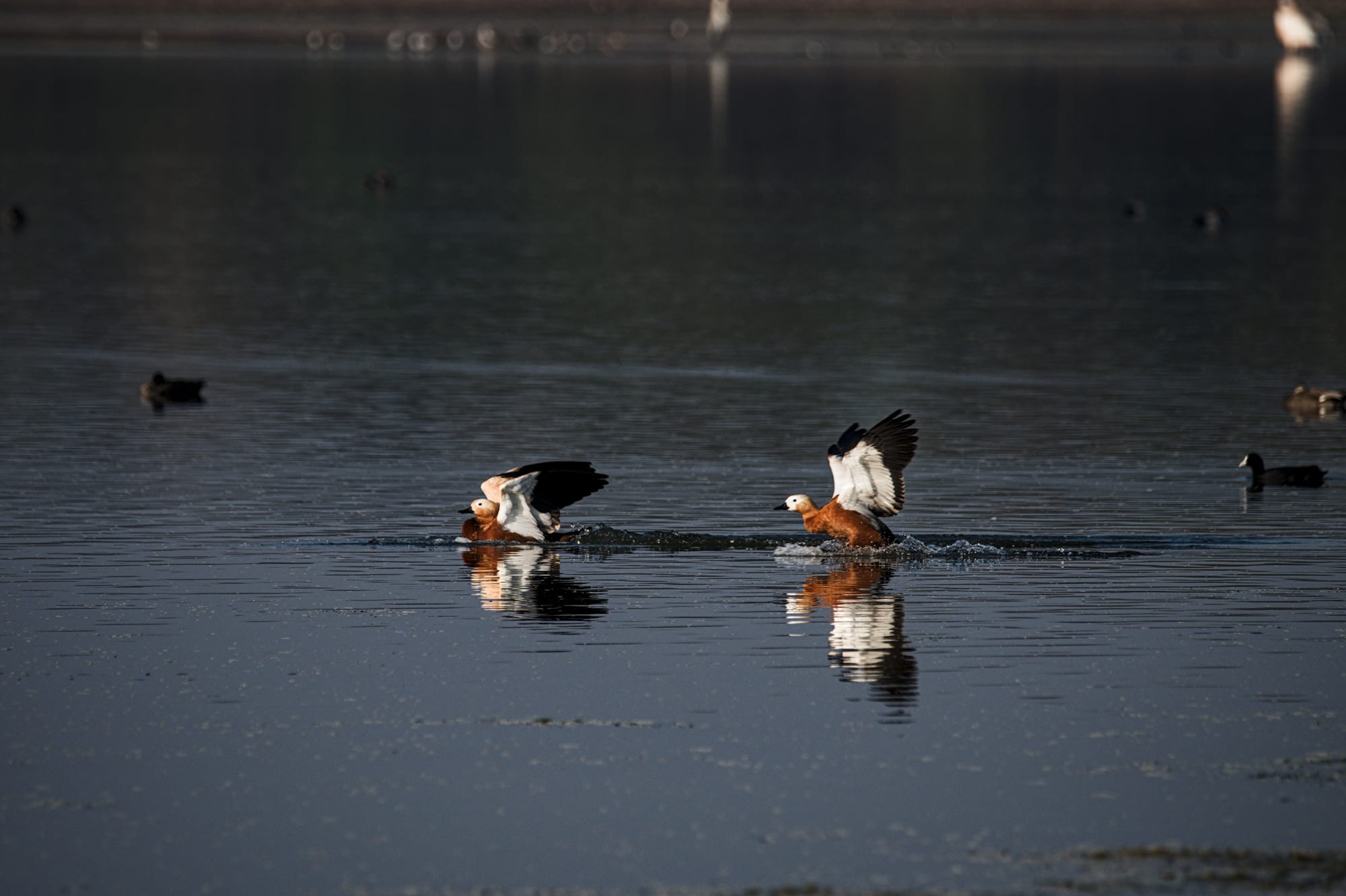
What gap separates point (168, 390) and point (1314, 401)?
579 inches

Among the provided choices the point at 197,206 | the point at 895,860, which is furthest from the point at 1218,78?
the point at 895,860

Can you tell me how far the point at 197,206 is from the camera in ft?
200

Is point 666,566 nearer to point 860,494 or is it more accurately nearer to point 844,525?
point 844,525

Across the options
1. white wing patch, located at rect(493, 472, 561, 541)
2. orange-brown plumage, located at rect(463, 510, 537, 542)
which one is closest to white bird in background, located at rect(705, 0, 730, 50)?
white wing patch, located at rect(493, 472, 561, 541)

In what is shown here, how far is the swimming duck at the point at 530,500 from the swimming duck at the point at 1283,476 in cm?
754

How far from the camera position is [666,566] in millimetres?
20281

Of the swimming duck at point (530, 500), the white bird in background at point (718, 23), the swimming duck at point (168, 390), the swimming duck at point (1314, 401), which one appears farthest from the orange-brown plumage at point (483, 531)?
the white bird in background at point (718, 23)

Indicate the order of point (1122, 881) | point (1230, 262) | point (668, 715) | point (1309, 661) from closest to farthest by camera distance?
point (1122, 881)
point (668, 715)
point (1309, 661)
point (1230, 262)

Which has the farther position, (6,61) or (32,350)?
(6,61)

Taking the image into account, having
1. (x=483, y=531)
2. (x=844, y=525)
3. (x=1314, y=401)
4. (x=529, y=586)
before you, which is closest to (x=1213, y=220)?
(x=1314, y=401)

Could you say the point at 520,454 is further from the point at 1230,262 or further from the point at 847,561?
the point at 1230,262

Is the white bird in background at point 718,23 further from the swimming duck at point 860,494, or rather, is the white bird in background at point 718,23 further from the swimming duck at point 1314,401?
the swimming duck at point 860,494

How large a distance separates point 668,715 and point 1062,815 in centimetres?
305

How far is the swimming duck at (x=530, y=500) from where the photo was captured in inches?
828
